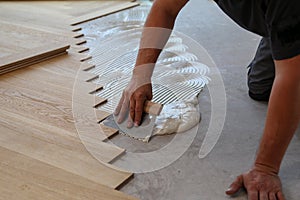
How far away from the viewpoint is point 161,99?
1577 mm

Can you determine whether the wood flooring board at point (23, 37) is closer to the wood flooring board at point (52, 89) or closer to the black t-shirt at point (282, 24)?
the wood flooring board at point (52, 89)

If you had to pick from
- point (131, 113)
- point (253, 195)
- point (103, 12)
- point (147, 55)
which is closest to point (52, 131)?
point (131, 113)

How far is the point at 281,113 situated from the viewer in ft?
3.31

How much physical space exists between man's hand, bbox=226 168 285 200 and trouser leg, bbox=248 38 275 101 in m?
0.56

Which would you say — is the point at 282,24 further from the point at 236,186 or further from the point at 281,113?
the point at 236,186

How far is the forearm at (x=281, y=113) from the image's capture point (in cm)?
98

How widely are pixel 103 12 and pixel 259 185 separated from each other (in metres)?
2.05

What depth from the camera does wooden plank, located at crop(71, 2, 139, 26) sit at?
2596 millimetres

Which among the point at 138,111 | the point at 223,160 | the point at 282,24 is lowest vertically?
the point at 223,160

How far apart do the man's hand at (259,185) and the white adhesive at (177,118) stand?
1.11 feet

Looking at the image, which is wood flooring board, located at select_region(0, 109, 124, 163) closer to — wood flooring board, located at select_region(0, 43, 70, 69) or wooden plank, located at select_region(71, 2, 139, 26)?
wood flooring board, located at select_region(0, 43, 70, 69)

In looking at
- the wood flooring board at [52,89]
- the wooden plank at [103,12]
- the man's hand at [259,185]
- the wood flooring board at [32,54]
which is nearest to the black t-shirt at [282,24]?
the man's hand at [259,185]

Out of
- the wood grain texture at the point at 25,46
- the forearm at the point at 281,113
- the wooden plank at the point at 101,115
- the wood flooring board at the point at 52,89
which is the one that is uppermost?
the forearm at the point at 281,113

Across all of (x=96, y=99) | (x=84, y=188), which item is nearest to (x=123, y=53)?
(x=96, y=99)
